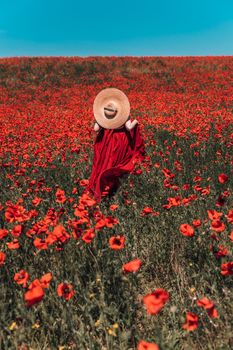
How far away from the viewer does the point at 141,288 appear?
10.4ft

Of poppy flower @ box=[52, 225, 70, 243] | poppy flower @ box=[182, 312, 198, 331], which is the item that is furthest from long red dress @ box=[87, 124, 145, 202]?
poppy flower @ box=[182, 312, 198, 331]

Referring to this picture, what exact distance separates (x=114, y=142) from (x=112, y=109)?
1.75ft

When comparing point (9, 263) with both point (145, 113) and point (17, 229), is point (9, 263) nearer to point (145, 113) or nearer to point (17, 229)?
point (17, 229)

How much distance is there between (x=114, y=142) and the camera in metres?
5.64

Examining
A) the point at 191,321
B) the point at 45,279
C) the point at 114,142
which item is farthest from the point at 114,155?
the point at 191,321

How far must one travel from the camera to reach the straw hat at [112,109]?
218 inches

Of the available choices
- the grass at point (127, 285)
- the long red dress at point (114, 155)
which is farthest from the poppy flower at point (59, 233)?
the long red dress at point (114, 155)

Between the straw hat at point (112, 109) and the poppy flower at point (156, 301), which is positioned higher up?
the straw hat at point (112, 109)

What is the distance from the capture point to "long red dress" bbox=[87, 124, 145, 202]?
537 cm

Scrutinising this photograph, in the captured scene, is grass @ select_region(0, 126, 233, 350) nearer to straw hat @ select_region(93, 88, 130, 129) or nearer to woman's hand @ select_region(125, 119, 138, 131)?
woman's hand @ select_region(125, 119, 138, 131)

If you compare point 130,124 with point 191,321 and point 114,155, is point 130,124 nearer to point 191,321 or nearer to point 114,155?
point 114,155

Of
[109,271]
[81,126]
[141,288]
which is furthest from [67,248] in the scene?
[81,126]

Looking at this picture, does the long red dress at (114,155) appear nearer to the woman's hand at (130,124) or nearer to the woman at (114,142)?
the woman at (114,142)

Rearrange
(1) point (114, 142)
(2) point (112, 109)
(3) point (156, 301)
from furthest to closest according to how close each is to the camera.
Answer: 1. (1) point (114, 142)
2. (2) point (112, 109)
3. (3) point (156, 301)
